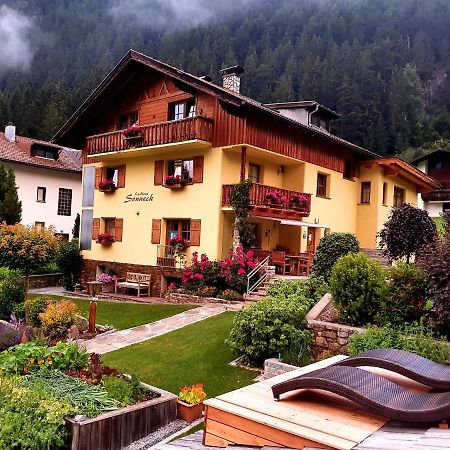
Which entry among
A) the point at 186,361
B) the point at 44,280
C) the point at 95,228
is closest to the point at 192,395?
the point at 186,361

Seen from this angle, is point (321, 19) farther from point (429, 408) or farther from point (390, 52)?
point (429, 408)

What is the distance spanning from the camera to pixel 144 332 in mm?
13609

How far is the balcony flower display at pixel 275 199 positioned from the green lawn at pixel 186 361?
7.87 m

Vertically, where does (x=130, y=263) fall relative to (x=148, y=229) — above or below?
below

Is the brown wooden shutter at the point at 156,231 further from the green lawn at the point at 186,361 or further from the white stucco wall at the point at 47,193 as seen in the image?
the white stucco wall at the point at 47,193

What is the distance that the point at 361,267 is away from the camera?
10328 millimetres

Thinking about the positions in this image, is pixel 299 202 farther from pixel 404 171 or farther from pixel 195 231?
pixel 404 171

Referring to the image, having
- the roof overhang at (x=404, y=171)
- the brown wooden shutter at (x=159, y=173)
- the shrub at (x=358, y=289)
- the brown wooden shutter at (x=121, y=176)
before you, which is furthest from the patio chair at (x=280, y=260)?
the shrub at (x=358, y=289)

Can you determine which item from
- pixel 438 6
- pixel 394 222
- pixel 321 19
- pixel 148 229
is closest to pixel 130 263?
pixel 148 229

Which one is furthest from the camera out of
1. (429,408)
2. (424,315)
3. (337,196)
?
(337,196)

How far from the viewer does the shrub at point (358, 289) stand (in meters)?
10.1

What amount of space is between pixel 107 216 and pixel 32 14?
154 m

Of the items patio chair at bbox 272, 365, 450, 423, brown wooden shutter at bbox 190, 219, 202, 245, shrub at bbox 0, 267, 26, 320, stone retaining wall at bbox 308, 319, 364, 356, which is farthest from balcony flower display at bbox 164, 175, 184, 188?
patio chair at bbox 272, 365, 450, 423

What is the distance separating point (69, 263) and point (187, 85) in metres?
10.8
